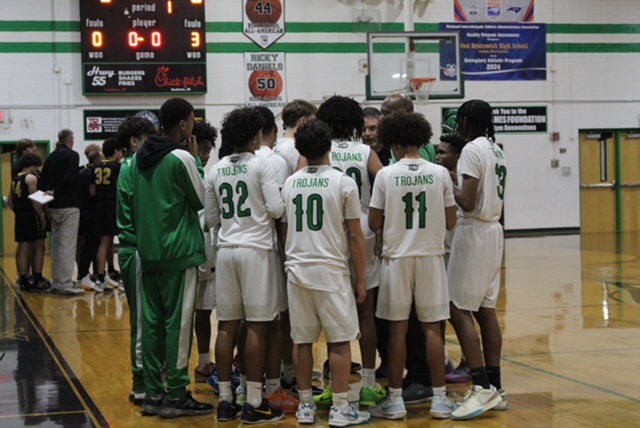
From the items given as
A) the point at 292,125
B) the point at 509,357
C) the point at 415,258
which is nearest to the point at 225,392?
the point at 415,258

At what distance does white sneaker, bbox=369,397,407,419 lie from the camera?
5105 millimetres

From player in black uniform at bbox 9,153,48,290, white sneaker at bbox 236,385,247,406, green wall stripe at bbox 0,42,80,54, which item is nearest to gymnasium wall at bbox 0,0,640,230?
green wall stripe at bbox 0,42,80,54

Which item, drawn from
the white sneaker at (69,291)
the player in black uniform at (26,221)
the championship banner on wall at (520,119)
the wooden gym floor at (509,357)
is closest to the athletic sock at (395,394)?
the wooden gym floor at (509,357)

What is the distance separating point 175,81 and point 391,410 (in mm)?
13019

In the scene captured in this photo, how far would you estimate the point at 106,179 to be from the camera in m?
11.1

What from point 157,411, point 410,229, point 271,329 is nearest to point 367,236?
point 410,229

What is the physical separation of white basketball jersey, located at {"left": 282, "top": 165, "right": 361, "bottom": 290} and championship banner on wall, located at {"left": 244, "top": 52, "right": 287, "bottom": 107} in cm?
1318

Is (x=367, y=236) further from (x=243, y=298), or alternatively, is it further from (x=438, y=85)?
(x=438, y=85)

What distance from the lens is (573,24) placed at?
19.5 m

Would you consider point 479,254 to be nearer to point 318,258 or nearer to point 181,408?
point 318,258

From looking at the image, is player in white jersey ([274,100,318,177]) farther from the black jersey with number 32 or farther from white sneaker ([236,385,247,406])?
the black jersey with number 32

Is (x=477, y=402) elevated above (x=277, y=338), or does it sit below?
below

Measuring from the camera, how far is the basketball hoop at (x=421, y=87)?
1548cm

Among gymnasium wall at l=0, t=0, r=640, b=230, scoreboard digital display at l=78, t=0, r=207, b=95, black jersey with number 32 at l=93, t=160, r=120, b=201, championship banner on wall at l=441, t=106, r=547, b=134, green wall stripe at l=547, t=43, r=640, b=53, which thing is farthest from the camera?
green wall stripe at l=547, t=43, r=640, b=53
